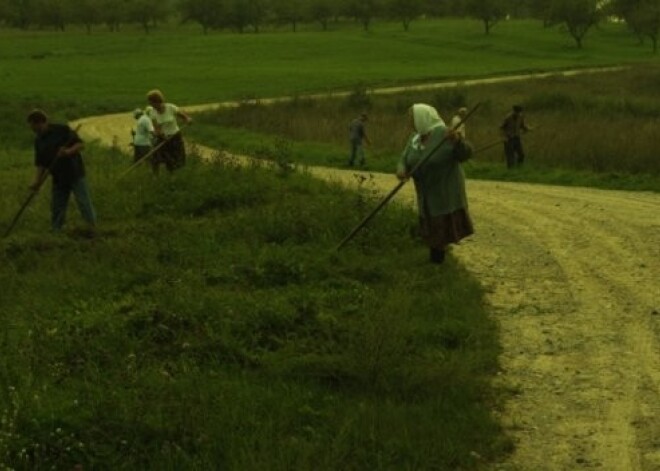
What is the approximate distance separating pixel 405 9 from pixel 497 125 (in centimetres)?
7917

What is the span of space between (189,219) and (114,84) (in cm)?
4289

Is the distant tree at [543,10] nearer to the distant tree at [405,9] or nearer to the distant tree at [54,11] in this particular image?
the distant tree at [405,9]

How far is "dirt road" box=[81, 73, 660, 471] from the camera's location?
5.95m

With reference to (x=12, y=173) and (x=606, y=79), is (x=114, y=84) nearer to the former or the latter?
(x=606, y=79)

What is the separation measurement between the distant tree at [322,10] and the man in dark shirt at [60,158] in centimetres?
10644

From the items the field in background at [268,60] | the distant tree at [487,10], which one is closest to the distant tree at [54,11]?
the field in background at [268,60]

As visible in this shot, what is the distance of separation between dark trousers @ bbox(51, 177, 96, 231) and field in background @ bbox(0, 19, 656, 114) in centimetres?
2838

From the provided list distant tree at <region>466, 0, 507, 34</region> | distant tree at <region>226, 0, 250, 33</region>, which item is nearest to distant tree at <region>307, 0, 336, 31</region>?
distant tree at <region>226, 0, 250, 33</region>

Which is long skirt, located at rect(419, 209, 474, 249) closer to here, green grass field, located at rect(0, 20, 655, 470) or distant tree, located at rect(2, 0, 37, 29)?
green grass field, located at rect(0, 20, 655, 470)

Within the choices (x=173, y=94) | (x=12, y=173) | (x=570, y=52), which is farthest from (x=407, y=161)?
(x=570, y=52)

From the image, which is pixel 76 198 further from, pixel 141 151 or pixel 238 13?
pixel 238 13

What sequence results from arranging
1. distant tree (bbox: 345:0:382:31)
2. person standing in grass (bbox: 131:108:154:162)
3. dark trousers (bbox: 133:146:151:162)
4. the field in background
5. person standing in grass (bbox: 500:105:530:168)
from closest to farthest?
person standing in grass (bbox: 131:108:154:162)
dark trousers (bbox: 133:146:151:162)
person standing in grass (bbox: 500:105:530:168)
the field in background
distant tree (bbox: 345:0:382:31)

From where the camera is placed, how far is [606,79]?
5119cm

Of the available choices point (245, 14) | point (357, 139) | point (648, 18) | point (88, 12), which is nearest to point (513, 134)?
point (357, 139)
